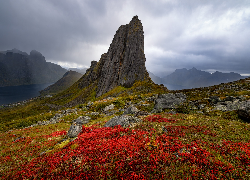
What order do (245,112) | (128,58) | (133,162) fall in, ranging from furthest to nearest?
(128,58), (245,112), (133,162)

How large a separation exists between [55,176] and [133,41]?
3811 inches

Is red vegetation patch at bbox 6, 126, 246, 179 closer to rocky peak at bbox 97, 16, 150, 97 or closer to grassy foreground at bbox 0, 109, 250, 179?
grassy foreground at bbox 0, 109, 250, 179

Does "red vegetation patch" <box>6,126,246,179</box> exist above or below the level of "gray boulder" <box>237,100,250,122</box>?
below

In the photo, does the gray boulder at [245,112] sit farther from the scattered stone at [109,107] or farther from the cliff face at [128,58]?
the cliff face at [128,58]

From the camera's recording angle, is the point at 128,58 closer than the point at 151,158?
No

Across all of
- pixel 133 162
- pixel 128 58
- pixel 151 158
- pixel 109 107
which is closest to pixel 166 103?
pixel 109 107

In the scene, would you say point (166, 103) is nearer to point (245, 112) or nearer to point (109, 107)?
point (245, 112)

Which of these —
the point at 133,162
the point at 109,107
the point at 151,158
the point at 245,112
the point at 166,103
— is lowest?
the point at 109,107

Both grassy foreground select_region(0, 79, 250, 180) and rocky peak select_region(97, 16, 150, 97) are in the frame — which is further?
rocky peak select_region(97, 16, 150, 97)

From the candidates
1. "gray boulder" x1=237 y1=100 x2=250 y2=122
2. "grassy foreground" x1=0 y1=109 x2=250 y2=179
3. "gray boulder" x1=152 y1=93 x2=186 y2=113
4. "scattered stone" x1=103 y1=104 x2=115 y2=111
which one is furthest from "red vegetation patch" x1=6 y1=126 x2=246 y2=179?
"scattered stone" x1=103 y1=104 x2=115 y2=111

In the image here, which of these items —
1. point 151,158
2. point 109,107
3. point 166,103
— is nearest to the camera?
point 151,158

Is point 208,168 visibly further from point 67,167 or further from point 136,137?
point 67,167

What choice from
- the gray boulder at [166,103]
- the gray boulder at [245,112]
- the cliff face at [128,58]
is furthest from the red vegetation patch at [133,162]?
the cliff face at [128,58]

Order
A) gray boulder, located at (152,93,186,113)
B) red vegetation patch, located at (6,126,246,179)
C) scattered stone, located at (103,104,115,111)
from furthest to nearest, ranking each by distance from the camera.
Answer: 1. scattered stone, located at (103,104,115,111)
2. gray boulder, located at (152,93,186,113)
3. red vegetation patch, located at (6,126,246,179)
